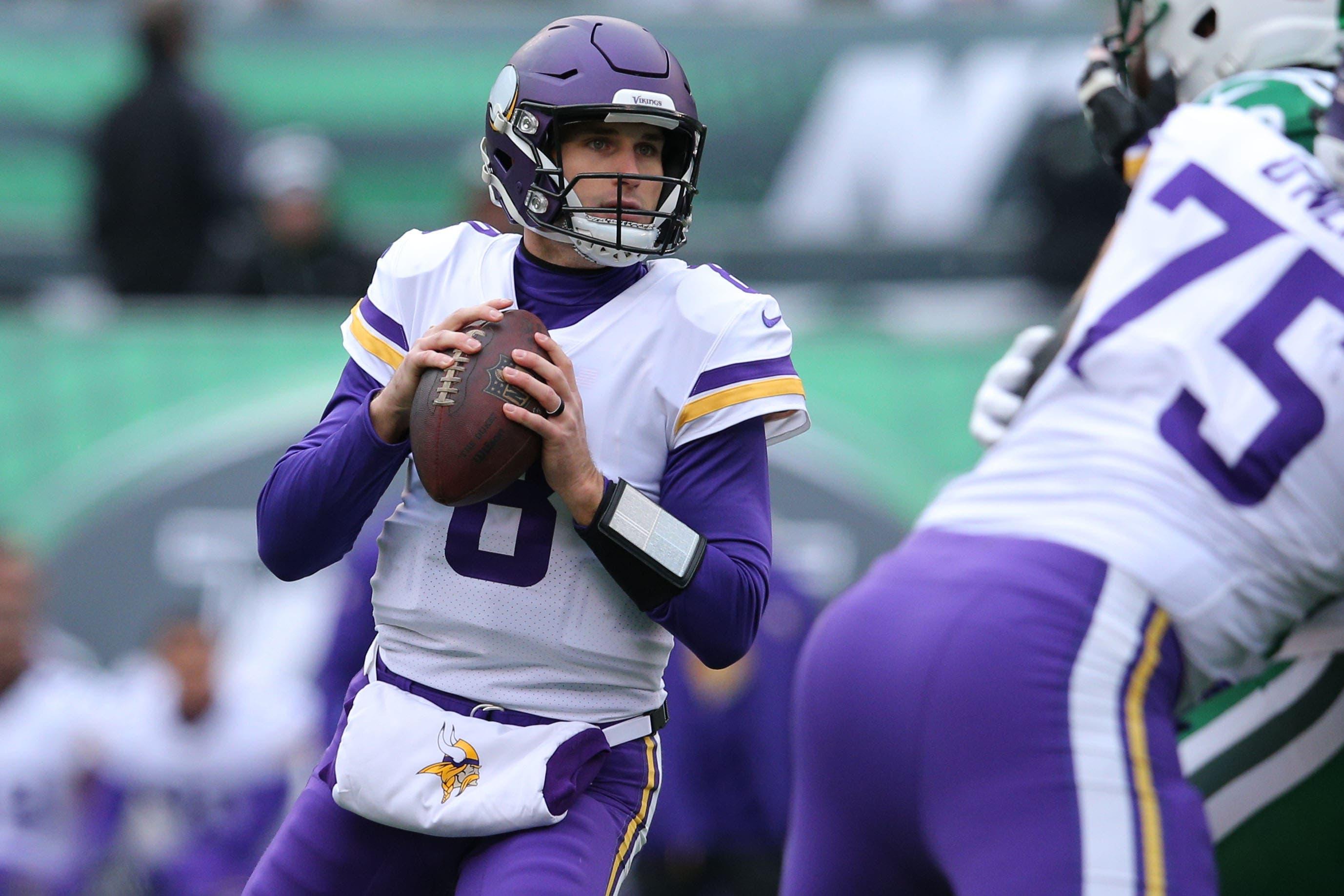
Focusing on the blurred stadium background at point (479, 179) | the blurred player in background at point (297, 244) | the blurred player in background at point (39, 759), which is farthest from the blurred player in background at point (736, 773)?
the blurred player in background at point (297, 244)

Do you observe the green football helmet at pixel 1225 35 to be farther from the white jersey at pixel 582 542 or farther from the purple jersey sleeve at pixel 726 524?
the purple jersey sleeve at pixel 726 524

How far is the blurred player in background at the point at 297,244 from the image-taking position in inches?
302

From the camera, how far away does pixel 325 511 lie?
260 centimetres

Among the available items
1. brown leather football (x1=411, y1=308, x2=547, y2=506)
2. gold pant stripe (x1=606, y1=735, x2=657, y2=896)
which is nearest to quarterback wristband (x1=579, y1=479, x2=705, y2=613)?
brown leather football (x1=411, y1=308, x2=547, y2=506)

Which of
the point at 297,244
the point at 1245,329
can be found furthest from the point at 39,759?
the point at 1245,329

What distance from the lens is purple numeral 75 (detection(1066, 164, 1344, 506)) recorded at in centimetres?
265

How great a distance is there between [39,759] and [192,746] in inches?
22.1

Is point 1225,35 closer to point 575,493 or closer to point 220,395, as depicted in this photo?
point 575,493

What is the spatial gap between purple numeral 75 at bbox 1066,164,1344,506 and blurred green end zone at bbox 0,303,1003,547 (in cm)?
415

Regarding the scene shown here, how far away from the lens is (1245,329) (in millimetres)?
2691

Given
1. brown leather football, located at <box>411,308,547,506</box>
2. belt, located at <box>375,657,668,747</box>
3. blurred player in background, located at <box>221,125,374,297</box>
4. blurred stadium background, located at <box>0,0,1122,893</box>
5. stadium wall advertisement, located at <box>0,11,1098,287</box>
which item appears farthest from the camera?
stadium wall advertisement, located at <box>0,11,1098,287</box>

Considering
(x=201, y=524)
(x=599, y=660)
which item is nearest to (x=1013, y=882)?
(x=599, y=660)

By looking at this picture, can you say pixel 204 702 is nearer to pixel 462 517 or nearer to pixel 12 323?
pixel 12 323

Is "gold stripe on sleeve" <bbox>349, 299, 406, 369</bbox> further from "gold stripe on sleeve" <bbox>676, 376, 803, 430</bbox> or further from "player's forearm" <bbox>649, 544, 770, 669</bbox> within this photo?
"player's forearm" <bbox>649, 544, 770, 669</bbox>
